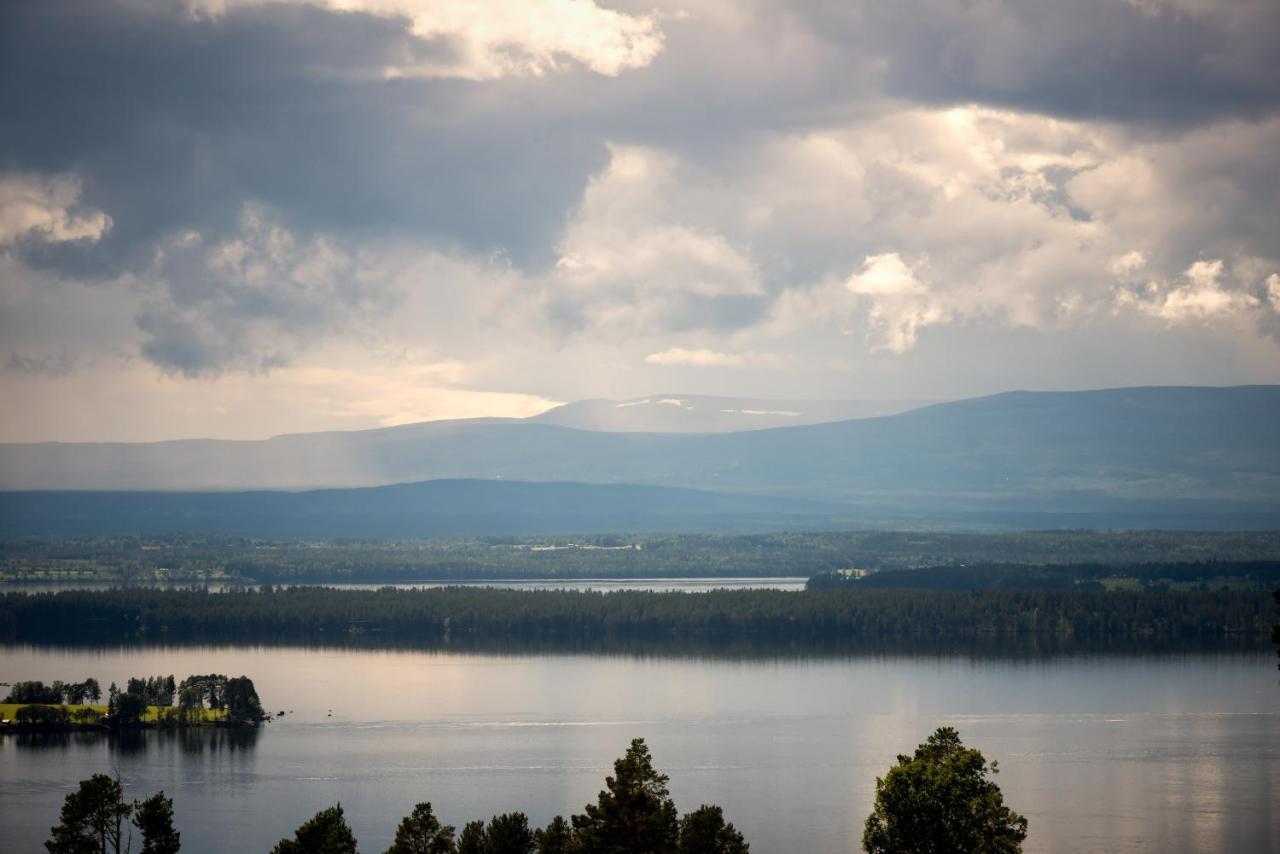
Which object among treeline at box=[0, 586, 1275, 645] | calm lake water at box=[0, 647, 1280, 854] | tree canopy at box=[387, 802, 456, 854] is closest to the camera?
tree canopy at box=[387, 802, 456, 854]

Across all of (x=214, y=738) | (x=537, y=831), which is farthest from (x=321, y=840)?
(x=214, y=738)

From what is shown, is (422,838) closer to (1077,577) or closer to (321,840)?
(321,840)

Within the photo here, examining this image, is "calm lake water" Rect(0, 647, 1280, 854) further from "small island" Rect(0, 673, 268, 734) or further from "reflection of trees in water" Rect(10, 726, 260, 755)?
"small island" Rect(0, 673, 268, 734)

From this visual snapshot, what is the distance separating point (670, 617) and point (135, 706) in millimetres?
50013

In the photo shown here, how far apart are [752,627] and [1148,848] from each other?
67.2 meters

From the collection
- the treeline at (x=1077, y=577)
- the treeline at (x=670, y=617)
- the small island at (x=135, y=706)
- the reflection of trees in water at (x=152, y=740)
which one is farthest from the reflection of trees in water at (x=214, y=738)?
the treeline at (x=1077, y=577)

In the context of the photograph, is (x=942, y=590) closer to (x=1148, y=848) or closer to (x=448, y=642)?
(x=448, y=642)

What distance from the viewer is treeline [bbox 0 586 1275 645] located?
11625 centimetres

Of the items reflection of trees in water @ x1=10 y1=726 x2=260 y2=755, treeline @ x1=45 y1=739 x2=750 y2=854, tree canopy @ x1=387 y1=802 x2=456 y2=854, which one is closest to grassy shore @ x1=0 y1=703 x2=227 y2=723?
reflection of trees in water @ x1=10 y1=726 x2=260 y2=755

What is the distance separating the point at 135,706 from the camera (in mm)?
77125

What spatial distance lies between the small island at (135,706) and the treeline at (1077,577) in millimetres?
67380

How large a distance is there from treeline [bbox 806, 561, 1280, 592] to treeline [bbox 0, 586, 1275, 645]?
32.9 ft

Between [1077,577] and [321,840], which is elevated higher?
[1077,577]

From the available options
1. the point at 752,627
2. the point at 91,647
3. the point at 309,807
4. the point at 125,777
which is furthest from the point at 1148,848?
the point at 91,647
